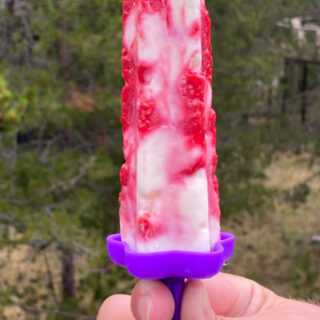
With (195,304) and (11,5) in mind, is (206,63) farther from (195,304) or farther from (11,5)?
(11,5)

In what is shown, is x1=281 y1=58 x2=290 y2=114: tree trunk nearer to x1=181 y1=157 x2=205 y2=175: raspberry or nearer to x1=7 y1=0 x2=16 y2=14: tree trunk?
x1=7 y1=0 x2=16 y2=14: tree trunk

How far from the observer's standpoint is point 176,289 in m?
1.49

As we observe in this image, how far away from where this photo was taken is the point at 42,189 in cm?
495

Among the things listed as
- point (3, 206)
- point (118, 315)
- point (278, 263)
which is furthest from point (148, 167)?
point (278, 263)

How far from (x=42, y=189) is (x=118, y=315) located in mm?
3282

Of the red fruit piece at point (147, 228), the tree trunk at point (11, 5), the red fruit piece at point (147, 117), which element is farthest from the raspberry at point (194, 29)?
the tree trunk at point (11, 5)

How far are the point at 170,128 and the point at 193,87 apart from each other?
14 centimetres

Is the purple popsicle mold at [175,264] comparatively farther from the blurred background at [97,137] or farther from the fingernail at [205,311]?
the blurred background at [97,137]

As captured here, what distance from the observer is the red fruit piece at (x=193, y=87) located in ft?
4.73

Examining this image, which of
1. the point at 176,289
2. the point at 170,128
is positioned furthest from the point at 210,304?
the point at 170,128

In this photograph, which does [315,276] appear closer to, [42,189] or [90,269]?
[90,269]

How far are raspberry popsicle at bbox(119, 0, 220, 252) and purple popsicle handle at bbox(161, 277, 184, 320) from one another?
0.10m

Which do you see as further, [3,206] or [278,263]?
[278,263]

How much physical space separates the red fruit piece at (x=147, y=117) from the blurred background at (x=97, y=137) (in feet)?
8.20
